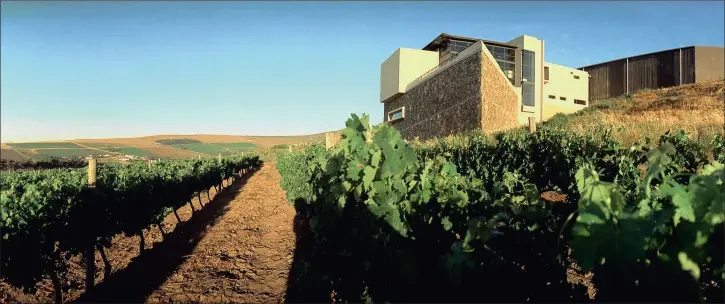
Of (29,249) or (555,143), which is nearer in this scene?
(29,249)

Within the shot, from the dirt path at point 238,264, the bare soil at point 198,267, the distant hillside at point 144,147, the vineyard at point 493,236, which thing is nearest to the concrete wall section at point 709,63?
the distant hillside at point 144,147

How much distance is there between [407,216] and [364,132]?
26.7 inches

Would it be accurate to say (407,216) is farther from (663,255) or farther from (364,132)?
(663,255)

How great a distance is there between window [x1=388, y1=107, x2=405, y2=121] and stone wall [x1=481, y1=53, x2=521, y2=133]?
12.8m

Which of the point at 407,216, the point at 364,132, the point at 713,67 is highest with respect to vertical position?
the point at 713,67

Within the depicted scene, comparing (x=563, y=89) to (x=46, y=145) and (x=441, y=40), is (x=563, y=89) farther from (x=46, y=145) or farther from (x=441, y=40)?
(x=46, y=145)

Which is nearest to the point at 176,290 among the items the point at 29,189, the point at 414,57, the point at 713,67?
the point at 29,189

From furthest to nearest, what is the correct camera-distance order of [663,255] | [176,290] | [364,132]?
1. [176,290]
2. [364,132]
3. [663,255]

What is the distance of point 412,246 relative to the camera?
7.52 feet

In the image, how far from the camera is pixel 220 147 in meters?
47.6

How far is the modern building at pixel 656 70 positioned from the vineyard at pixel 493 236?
36.9 m

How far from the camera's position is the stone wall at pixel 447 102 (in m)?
23.0

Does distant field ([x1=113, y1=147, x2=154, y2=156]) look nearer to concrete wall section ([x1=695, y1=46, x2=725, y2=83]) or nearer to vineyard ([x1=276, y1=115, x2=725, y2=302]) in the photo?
vineyard ([x1=276, y1=115, x2=725, y2=302])

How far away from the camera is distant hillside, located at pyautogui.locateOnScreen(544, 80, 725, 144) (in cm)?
1183
